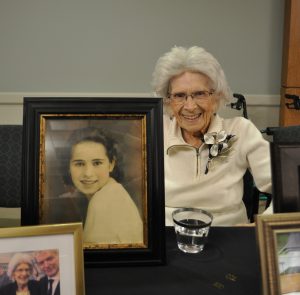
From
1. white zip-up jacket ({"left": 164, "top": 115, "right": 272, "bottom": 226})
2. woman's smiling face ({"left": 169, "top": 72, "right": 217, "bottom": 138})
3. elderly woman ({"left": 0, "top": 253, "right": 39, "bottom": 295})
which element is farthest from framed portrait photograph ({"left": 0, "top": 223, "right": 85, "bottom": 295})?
woman's smiling face ({"left": 169, "top": 72, "right": 217, "bottom": 138})

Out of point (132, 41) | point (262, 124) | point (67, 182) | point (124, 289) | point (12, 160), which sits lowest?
point (124, 289)

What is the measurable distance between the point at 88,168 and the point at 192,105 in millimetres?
780

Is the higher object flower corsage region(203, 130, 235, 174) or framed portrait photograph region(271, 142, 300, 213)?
flower corsage region(203, 130, 235, 174)

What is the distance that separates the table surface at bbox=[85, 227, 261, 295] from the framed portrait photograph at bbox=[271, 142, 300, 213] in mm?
166

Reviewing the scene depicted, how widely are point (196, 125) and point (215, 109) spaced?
0.13 meters

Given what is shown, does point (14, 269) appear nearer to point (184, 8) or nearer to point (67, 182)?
point (67, 182)

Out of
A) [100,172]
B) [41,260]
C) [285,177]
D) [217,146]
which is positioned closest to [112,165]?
[100,172]

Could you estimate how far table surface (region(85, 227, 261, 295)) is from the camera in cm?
73

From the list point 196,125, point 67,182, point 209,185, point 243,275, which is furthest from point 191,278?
point 196,125

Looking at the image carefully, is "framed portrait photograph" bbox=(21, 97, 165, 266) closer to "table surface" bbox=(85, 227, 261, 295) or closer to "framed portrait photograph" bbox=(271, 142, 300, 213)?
"table surface" bbox=(85, 227, 261, 295)

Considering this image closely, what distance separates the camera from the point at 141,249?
2.57ft

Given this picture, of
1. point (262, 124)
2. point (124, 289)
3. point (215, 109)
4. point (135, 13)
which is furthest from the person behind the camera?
point (262, 124)

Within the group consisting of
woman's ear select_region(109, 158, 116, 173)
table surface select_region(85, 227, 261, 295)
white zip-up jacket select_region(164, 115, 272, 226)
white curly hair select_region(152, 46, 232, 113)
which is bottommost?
table surface select_region(85, 227, 261, 295)

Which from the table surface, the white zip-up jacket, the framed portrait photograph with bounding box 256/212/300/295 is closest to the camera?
the framed portrait photograph with bounding box 256/212/300/295
